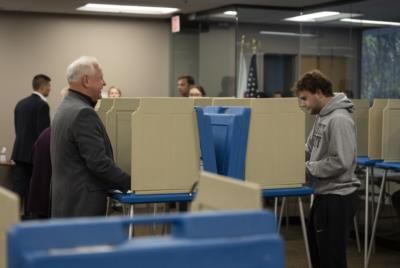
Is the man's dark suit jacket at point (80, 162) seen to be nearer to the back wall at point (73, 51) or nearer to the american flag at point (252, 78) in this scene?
the american flag at point (252, 78)

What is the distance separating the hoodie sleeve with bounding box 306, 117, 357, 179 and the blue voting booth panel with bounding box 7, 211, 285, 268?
7.02 ft

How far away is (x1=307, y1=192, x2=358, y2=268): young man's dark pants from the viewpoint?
10.7ft

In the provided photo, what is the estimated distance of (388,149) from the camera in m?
4.47

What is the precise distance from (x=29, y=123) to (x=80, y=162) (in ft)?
11.5

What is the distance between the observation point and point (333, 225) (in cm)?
326

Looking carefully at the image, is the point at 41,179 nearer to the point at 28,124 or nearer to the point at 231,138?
the point at 231,138

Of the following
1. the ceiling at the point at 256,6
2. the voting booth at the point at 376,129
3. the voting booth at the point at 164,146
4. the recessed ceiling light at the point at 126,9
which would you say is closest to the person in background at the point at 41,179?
the voting booth at the point at 164,146

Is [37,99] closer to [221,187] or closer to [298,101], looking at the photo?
[298,101]

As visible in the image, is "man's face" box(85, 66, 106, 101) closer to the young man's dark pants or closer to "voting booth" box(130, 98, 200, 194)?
"voting booth" box(130, 98, 200, 194)

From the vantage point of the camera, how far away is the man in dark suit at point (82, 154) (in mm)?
3012

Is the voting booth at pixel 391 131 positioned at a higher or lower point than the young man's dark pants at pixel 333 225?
higher

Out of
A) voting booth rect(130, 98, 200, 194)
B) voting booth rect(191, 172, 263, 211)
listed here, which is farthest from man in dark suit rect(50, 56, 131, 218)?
voting booth rect(191, 172, 263, 211)

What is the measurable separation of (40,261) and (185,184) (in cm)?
229

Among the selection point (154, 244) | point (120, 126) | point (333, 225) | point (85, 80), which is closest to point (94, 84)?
point (85, 80)
